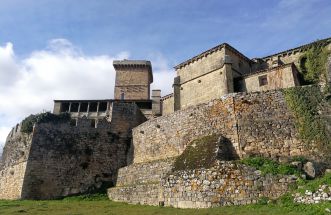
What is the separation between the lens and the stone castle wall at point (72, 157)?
79.1 feet

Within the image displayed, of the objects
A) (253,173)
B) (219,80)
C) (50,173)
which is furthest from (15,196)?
(219,80)

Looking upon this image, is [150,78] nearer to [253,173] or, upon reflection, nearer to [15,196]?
[15,196]

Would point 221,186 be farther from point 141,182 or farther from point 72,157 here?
point 72,157

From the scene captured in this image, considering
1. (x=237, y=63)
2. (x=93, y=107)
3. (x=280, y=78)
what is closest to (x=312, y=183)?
(x=280, y=78)

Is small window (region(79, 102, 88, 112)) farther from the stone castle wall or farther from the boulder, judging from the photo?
the boulder

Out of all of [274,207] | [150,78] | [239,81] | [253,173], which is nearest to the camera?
[274,207]

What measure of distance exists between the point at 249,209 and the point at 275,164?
120 inches

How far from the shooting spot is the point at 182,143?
2114cm

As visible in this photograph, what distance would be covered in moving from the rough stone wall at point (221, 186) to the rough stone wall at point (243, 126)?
249cm

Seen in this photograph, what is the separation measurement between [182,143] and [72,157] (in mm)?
9794

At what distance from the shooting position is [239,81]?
31.0 metres

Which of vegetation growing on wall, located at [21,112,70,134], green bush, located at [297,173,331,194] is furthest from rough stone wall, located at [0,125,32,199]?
green bush, located at [297,173,331,194]

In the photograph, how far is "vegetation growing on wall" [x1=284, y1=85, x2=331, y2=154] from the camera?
671 inches

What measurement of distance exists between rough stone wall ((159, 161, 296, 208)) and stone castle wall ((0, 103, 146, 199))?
969 cm
